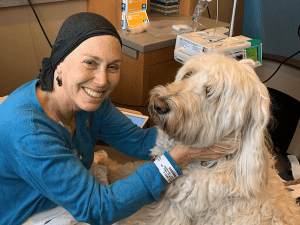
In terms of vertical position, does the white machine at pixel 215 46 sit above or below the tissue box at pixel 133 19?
below

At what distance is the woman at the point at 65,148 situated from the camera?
0.94m

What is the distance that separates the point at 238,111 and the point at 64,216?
73 cm

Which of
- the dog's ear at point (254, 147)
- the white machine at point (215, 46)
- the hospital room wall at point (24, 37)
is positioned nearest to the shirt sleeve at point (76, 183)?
the dog's ear at point (254, 147)

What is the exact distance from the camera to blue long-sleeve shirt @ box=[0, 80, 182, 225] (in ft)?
3.06

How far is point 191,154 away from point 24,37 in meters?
1.49

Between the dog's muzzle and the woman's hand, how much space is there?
16 cm

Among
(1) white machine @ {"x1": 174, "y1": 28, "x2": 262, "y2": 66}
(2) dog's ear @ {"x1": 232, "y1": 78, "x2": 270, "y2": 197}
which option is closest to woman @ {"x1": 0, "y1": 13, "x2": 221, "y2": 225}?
(2) dog's ear @ {"x1": 232, "y1": 78, "x2": 270, "y2": 197}

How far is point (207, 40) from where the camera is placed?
5.85 feet

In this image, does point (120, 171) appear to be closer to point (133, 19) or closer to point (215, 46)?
point (215, 46)

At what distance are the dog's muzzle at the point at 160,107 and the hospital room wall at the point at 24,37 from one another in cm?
136

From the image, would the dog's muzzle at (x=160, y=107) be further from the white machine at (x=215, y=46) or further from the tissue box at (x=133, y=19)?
the tissue box at (x=133, y=19)

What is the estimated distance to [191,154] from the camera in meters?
1.07

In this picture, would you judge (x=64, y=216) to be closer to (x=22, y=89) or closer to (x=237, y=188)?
(x=22, y=89)

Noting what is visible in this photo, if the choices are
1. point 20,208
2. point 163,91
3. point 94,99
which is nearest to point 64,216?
point 20,208
